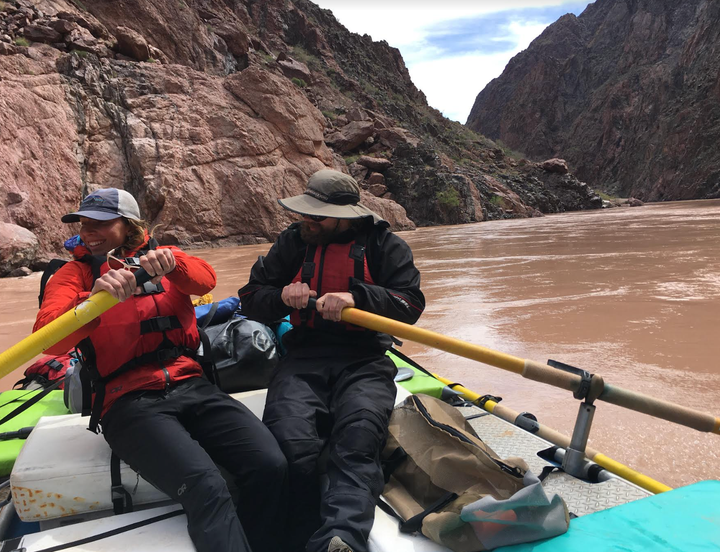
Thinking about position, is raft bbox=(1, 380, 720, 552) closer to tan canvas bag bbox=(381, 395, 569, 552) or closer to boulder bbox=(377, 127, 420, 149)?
tan canvas bag bbox=(381, 395, 569, 552)

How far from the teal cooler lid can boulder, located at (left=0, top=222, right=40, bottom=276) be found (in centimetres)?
926

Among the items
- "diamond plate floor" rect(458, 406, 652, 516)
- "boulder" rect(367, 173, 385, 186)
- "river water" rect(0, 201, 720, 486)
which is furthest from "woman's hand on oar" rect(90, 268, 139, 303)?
"boulder" rect(367, 173, 385, 186)

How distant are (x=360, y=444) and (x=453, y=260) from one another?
24.3ft

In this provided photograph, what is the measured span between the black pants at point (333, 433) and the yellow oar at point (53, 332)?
649 millimetres

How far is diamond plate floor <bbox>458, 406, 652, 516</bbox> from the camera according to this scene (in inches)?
55.3

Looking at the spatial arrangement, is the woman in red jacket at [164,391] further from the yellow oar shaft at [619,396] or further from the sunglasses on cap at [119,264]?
the yellow oar shaft at [619,396]

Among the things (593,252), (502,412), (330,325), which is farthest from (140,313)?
(593,252)

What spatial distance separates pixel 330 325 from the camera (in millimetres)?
1913

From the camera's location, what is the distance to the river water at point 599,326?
2.31 metres

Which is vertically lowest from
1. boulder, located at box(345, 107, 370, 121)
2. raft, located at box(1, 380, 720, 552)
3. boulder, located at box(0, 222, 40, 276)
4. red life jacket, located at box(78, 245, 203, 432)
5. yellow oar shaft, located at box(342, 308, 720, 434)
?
boulder, located at box(0, 222, 40, 276)

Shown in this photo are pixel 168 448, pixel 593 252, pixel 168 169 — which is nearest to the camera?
pixel 168 448

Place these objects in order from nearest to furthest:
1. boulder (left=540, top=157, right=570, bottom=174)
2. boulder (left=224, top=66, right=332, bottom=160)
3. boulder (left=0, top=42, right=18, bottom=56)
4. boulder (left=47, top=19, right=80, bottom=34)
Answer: boulder (left=0, top=42, right=18, bottom=56), boulder (left=47, top=19, right=80, bottom=34), boulder (left=224, top=66, right=332, bottom=160), boulder (left=540, top=157, right=570, bottom=174)

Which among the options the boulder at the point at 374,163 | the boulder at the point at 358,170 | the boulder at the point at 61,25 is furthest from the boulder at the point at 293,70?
the boulder at the point at 61,25

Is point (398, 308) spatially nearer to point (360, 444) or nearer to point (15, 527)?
point (360, 444)
